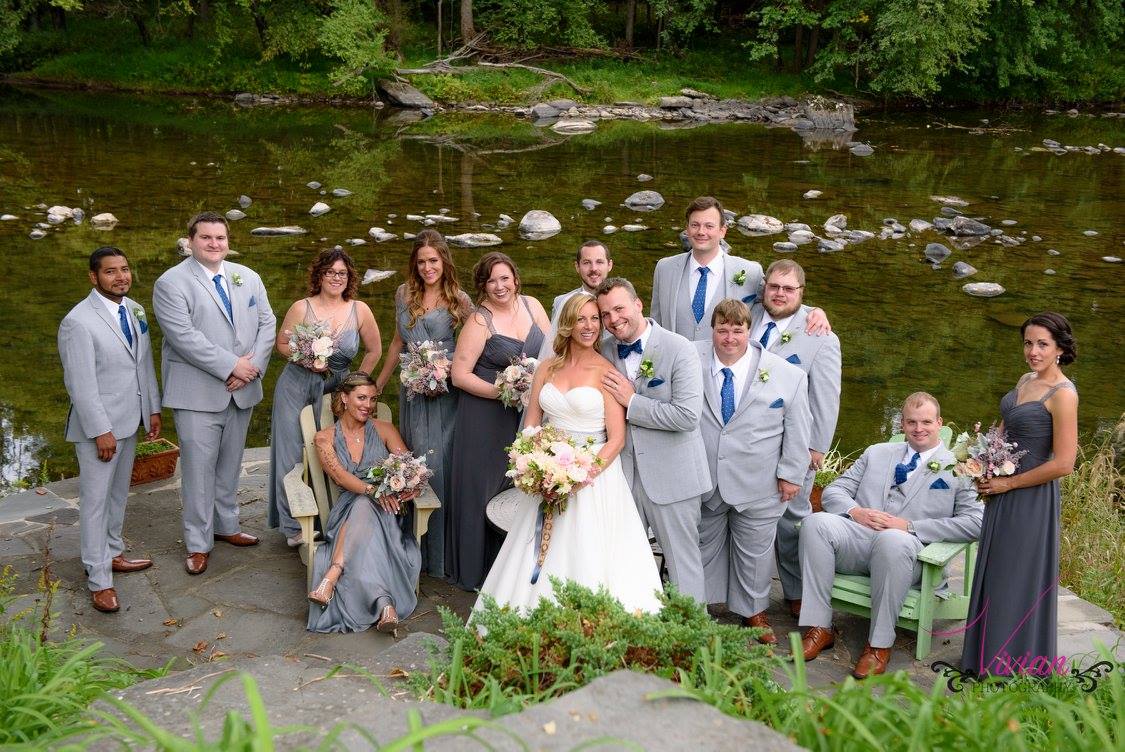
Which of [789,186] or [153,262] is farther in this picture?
[789,186]

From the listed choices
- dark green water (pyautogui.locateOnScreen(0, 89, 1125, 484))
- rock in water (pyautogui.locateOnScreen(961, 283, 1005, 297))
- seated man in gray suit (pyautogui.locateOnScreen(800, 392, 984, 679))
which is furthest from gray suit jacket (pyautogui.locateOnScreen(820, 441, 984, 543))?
rock in water (pyautogui.locateOnScreen(961, 283, 1005, 297))

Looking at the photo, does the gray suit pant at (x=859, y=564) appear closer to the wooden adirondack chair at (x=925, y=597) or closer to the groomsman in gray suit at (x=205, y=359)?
the wooden adirondack chair at (x=925, y=597)

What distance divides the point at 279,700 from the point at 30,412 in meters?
8.04

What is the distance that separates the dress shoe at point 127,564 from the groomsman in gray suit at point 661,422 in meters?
3.09

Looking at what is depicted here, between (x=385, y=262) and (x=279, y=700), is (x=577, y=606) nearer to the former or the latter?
(x=279, y=700)

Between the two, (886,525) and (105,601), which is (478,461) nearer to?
(105,601)

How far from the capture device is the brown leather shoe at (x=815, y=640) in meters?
5.63

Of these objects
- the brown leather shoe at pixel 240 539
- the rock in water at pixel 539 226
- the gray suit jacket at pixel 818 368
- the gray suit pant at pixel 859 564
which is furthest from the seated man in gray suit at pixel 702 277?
the rock in water at pixel 539 226

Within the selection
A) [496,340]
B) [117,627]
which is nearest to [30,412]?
[117,627]

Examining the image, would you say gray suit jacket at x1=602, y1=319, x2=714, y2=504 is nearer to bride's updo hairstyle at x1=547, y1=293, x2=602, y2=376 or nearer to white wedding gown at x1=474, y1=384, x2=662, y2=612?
white wedding gown at x1=474, y1=384, x2=662, y2=612

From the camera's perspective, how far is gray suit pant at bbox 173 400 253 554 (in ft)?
21.4

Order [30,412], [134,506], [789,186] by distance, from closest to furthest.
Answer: [134,506] < [30,412] < [789,186]

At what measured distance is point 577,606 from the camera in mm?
3787

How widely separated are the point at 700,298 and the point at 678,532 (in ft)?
5.35
